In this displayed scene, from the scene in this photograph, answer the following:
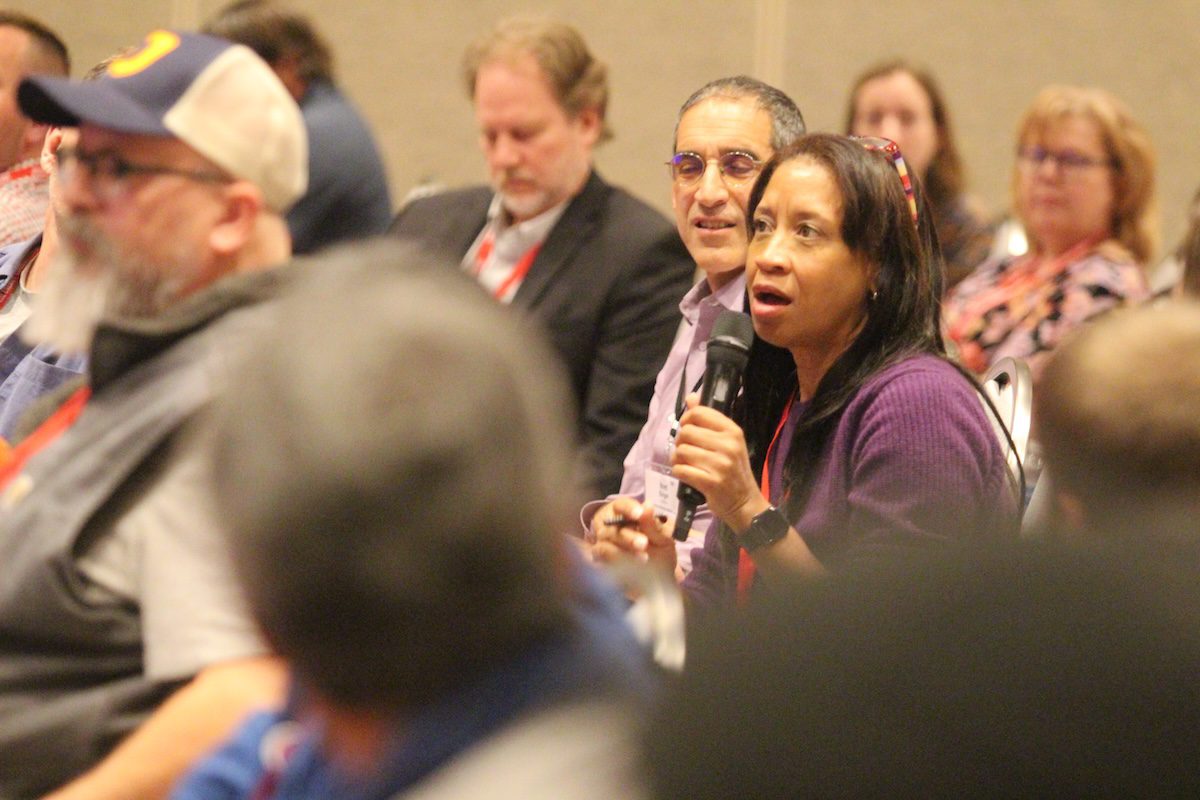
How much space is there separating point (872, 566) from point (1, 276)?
237 centimetres

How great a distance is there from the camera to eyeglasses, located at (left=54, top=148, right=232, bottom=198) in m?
1.67

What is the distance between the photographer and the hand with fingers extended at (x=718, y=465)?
1866mm

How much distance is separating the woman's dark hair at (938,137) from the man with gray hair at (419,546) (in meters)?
3.27

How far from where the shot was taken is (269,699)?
1247mm

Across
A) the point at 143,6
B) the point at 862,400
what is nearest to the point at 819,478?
the point at 862,400

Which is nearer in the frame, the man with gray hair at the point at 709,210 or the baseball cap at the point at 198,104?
the baseball cap at the point at 198,104

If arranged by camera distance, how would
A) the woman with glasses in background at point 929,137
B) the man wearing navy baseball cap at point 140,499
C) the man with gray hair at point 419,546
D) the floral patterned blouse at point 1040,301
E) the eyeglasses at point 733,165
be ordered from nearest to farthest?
the man with gray hair at point 419,546
the man wearing navy baseball cap at point 140,499
the eyeglasses at point 733,165
the floral patterned blouse at point 1040,301
the woman with glasses in background at point 929,137

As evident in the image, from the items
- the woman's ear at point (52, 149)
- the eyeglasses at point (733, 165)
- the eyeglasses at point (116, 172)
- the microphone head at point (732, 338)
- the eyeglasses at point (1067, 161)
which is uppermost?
the eyeglasses at point (116, 172)

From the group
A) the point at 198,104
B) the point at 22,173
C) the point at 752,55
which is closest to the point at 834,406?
the point at 198,104

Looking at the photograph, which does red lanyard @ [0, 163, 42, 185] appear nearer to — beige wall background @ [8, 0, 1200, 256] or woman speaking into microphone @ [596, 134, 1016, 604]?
woman speaking into microphone @ [596, 134, 1016, 604]

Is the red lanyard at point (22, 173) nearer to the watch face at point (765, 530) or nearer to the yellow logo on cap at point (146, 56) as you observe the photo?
the yellow logo on cap at point (146, 56)

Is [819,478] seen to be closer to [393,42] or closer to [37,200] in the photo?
[37,200]

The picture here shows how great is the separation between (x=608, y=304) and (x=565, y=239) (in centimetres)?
19

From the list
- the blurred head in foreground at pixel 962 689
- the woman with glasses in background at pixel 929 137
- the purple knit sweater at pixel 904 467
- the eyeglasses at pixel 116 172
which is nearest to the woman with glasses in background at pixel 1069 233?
the woman with glasses in background at pixel 929 137
